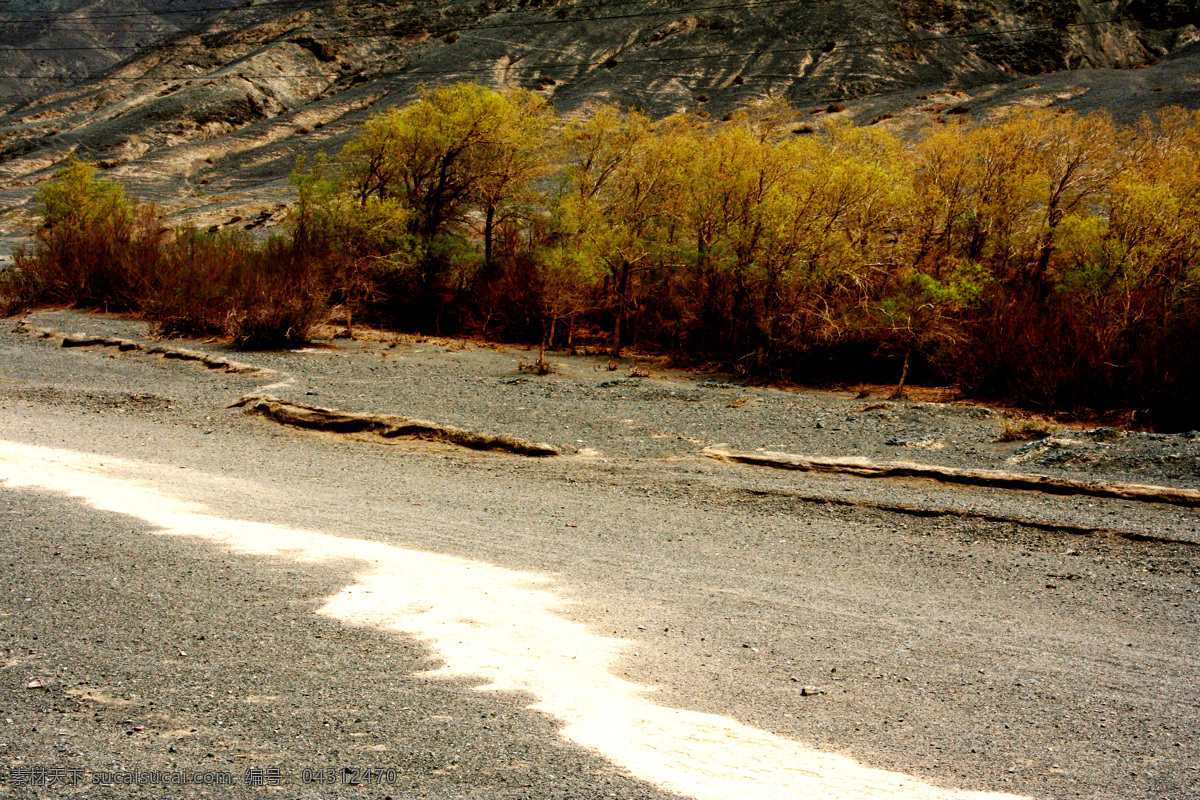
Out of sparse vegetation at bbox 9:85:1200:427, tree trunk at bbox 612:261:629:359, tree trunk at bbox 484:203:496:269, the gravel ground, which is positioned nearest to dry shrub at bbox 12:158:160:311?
sparse vegetation at bbox 9:85:1200:427

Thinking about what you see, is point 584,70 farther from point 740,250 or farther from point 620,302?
point 740,250

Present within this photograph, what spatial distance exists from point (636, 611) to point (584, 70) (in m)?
63.4

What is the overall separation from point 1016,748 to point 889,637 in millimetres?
1394

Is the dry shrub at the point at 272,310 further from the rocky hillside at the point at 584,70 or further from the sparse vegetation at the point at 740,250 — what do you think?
→ the rocky hillside at the point at 584,70

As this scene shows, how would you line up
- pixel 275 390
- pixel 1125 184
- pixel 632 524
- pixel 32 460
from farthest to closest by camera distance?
pixel 1125 184 < pixel 275 390 < pixel 32 460 < pixel 632 524

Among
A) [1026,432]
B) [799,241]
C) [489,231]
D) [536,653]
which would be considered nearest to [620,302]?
[799,241]

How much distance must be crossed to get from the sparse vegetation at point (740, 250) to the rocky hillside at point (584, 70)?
15.6 m

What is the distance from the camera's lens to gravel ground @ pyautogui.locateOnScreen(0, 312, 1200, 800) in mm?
3506

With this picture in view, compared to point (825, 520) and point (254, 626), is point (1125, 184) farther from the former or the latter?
point (254, 626)

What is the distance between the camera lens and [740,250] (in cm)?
2230

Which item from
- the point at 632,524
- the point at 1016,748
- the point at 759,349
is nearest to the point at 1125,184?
the point at 759,349

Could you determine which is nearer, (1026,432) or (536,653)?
(536,653)

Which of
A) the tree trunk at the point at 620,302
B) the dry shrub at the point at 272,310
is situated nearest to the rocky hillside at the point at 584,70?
the dry shrub at the point at 272,310

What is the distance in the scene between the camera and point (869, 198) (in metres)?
20.8
